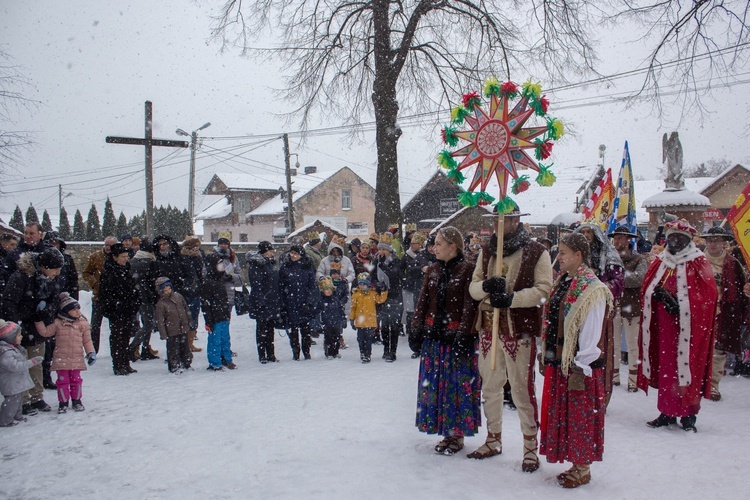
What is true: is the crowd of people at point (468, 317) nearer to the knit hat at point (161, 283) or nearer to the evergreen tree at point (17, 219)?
the knit hat at point (161, 283)

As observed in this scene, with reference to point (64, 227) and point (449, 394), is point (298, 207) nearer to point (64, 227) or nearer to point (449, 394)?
point (64, 227)

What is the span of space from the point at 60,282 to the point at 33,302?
3.66 feet

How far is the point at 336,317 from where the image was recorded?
848cm

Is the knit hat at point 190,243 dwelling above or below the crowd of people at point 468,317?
above

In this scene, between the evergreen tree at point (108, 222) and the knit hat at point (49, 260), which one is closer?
the knit hat at point (49, 260)

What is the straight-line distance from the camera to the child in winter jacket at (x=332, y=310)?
333 inches

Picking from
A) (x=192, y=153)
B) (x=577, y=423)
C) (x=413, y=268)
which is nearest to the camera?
(x=577, y=423)

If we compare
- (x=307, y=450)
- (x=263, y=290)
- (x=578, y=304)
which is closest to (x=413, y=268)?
(x=263, y=290)

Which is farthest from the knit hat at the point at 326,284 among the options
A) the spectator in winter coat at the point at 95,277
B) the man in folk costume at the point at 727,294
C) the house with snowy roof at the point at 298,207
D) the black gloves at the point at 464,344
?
the house with snowy roof at the point at 298,207

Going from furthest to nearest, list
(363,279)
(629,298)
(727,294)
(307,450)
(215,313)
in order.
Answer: (363,279) < (215,313) < (629,298) < (727,294) < (307,450)

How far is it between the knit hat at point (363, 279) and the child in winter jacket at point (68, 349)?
12.6 feet

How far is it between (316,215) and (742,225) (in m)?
42.3

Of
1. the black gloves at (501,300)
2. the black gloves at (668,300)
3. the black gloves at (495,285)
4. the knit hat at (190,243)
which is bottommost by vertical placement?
the black gloves at (668,300)

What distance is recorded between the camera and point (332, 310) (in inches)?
332
